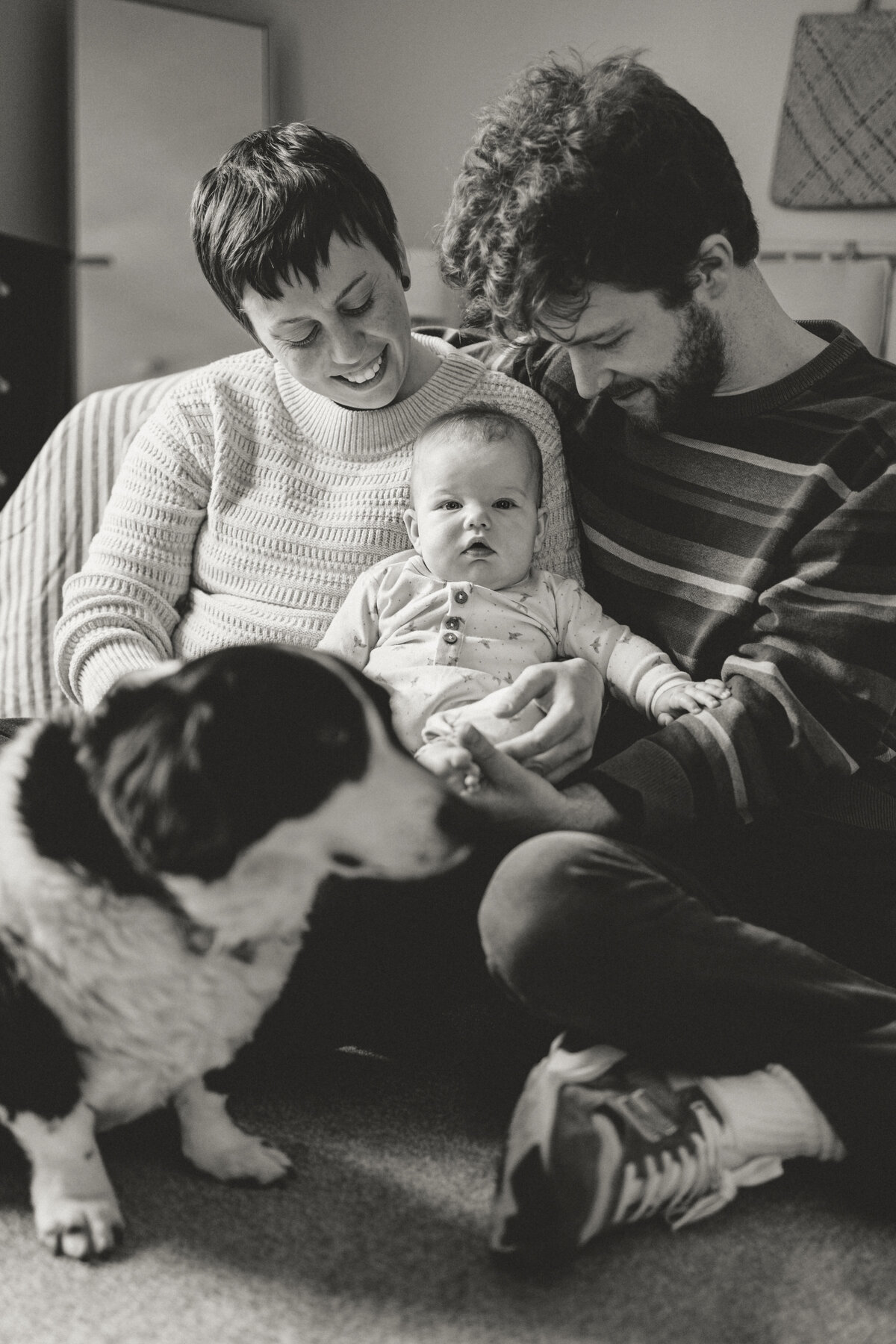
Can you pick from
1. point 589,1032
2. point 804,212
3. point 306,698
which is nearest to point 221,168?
point 306,698

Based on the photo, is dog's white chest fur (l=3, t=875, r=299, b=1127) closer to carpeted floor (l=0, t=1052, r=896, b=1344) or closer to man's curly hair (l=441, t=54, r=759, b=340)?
carpeted floor (l=0, t=1052, r=896, b=1344)

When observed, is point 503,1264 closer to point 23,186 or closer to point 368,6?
point 23,186

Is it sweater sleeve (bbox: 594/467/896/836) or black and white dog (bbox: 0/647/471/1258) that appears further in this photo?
sweater sleeve (bbox: 594/467/896/836)

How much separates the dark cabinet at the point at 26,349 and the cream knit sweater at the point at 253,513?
1.99 meters

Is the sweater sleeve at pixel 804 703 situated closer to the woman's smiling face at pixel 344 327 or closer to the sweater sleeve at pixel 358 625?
the sweater sleeve at pixel 358 625

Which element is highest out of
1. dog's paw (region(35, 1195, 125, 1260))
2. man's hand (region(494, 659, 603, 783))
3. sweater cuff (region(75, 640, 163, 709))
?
man's hand (region(494, 659, 603, 783))

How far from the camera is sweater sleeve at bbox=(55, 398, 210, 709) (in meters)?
1.48

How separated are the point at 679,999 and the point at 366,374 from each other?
864 mm

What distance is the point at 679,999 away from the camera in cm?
114

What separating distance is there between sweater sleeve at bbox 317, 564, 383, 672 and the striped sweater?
314 mm

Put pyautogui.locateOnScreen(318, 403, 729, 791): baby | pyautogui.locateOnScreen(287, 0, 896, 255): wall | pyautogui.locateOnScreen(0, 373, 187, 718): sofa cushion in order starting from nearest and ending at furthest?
pyautogui.locateOnScreen(318, 403, 729, 791): baby < pyautogui.locateOnScreen(0, 373, 187, 718): sofa cushion < pyautogui.locateOnScreen(287, 0, 896, 255): wall

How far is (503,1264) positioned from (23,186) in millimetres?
4142

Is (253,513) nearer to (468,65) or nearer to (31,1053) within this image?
(31,1053)

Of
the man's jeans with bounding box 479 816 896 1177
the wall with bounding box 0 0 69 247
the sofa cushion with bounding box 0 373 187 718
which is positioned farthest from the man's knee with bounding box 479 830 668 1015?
the wall with bounding box 0 0 69 247
